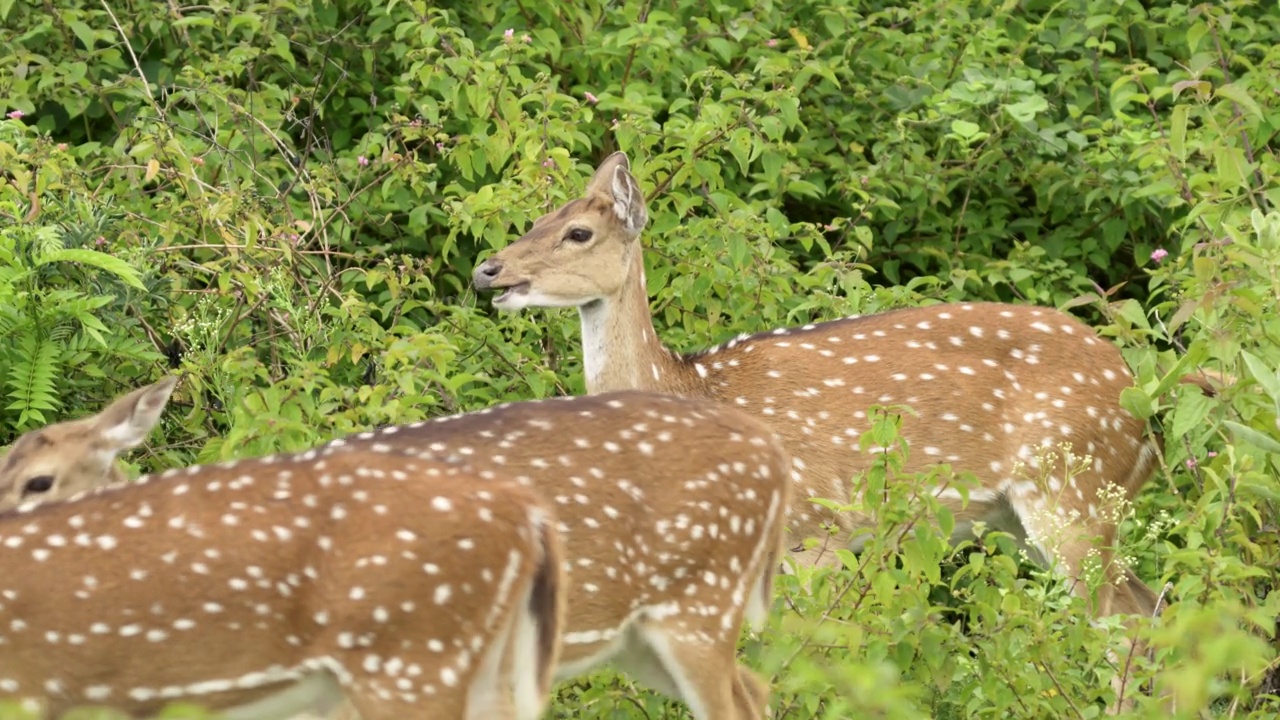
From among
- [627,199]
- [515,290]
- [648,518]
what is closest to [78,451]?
[648,518]

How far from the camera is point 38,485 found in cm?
603

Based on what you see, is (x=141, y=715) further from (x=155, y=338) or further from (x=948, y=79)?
(x=948, y=79)

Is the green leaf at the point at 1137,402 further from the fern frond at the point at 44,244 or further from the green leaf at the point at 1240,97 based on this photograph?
the fern frond at the point at 44,244

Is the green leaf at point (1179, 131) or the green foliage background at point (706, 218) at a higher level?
the green leaf at point (1179, 131)

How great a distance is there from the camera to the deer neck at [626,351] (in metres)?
7.85

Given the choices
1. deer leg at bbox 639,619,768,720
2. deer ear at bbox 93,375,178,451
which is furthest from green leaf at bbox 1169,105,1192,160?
deer ear at bbox 93,375,178,451

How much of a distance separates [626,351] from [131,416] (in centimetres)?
220

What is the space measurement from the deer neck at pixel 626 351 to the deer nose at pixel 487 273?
0.38 m

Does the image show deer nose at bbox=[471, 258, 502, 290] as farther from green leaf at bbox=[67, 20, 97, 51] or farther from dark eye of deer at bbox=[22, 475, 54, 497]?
green leaf at bbox=[67, 20, 97, 51]

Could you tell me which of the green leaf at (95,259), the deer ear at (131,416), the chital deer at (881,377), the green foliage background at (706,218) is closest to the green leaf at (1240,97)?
the green foliage background at (706,218)

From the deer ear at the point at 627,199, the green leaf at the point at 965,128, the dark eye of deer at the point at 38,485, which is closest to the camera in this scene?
the dark eye of deer at the point at 38,485

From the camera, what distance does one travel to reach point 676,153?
8.58 meters

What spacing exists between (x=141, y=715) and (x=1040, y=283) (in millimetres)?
5715

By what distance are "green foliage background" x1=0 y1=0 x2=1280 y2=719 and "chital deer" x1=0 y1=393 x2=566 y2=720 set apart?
1.03 meters
